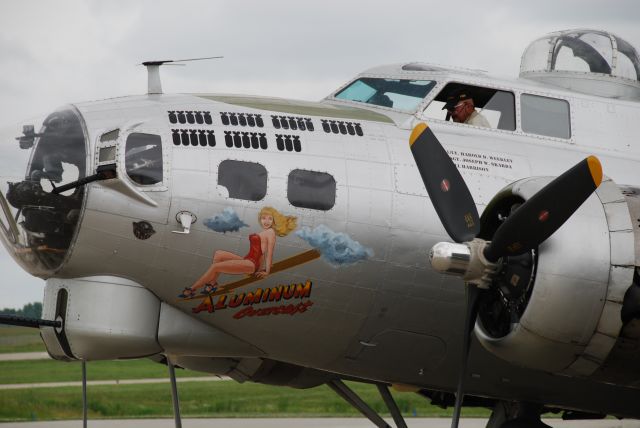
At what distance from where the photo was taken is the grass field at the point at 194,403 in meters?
28.7

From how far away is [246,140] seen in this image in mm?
12703

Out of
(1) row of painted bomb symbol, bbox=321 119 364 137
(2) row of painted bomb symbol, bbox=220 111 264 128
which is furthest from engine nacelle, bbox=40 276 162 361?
(1) row of painted bomb symbol, bbox=321 119 364 137

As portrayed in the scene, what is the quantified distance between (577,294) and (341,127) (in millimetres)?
3449

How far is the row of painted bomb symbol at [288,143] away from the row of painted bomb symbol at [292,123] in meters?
0.14

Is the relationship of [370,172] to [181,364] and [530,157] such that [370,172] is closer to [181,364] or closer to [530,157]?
[530,157]

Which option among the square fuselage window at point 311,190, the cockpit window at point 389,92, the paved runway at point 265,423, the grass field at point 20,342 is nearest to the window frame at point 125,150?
the square fuselage window at point 311,190

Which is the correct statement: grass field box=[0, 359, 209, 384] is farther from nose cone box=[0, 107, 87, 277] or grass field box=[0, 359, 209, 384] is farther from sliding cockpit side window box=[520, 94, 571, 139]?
nose cone box=[0, 107, 87, 277]

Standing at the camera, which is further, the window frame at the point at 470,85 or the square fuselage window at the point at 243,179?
the window frame at the point at 470,85

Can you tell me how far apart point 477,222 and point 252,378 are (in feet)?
14.5

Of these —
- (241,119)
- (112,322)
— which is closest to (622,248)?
(241,119)

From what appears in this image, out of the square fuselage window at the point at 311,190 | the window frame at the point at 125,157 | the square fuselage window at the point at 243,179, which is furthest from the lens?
the square fuselage window at the point at 311,190

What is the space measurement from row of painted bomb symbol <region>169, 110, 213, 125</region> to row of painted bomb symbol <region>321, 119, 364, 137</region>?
1.35 m

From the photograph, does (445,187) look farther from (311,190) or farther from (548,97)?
(548,97)

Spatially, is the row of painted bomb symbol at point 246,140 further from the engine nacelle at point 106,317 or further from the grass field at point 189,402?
the grass field at point 189,402
